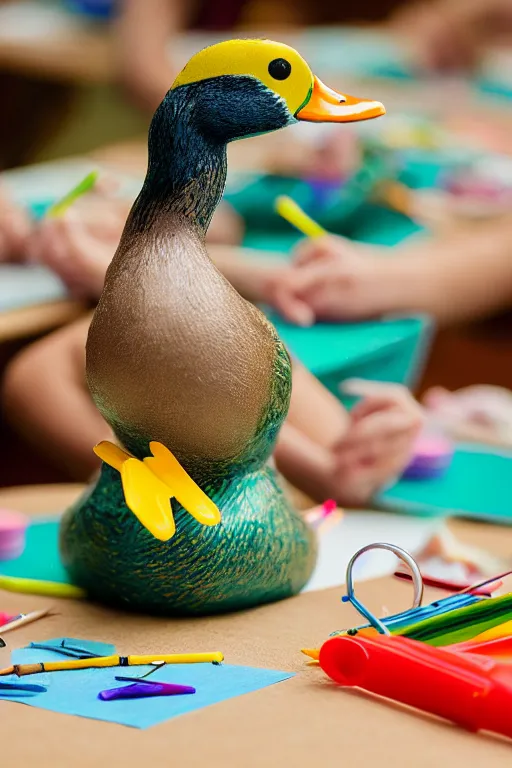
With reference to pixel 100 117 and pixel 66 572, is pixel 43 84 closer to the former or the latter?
pixel 100 117

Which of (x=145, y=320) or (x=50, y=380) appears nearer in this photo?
(x=145, y=320)

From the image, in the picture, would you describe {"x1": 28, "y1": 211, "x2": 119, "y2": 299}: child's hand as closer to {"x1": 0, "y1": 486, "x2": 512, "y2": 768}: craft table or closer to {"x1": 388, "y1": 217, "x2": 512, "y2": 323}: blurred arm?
{"x1": 388, "y1": 217, "x2": 512, "y2": 323}: blurred arm

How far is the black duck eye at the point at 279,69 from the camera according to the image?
22.9 inches

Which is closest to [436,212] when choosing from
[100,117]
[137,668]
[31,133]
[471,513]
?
[471,513]

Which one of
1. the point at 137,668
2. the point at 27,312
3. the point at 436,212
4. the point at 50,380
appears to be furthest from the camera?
the point at 436,212

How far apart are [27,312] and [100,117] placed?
1786mm

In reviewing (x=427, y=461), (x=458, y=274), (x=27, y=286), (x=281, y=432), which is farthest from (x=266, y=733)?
(x=458, y=274)

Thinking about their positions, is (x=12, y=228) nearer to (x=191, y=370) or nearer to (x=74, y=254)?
(x=74, y=254)

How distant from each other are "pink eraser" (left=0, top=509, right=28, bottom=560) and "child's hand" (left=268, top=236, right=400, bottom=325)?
1.40ft

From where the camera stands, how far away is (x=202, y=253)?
23.6 inches

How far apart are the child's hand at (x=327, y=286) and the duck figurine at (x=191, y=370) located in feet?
1.62

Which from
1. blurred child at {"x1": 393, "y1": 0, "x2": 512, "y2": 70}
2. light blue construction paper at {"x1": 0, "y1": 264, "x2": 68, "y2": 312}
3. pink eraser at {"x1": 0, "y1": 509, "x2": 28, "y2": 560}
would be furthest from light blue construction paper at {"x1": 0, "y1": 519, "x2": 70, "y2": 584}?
blurred child at {"x1": 393, "y1": 0, "x2": 512, "y2": 70}

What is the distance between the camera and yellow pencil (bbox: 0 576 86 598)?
2.19ft

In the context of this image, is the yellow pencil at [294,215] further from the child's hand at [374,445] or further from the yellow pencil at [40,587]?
the yellow pencil at [40,587]
